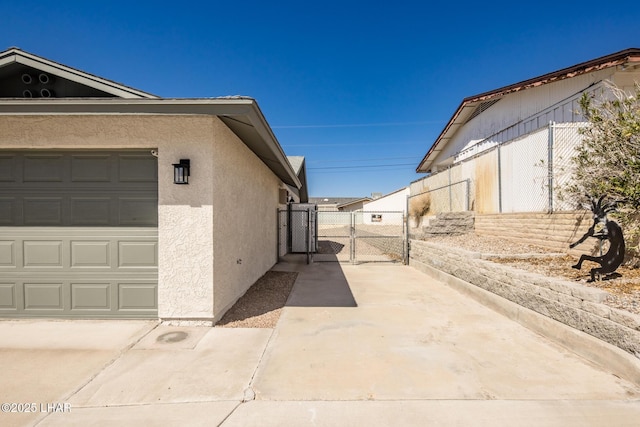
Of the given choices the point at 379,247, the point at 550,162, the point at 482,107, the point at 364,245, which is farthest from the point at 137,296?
the point at 482,107

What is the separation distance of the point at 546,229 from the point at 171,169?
7935mm

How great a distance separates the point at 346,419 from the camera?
2344mm

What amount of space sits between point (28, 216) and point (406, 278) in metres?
7.91

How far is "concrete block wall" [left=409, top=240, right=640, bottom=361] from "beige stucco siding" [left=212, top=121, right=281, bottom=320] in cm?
486

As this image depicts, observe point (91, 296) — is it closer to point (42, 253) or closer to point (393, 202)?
point (42, 253)

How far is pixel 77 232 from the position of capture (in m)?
4.38

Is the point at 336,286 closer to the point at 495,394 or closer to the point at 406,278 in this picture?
the point at 406,278

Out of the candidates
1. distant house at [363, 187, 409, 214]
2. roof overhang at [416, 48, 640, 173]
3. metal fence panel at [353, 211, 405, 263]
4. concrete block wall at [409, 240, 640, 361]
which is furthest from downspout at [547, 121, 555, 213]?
distant house at [363, 187, 409, 214]

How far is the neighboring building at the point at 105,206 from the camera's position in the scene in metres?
4.24

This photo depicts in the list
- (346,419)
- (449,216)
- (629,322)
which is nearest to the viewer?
(346,419)

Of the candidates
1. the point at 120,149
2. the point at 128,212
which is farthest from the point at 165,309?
the point at 120,149

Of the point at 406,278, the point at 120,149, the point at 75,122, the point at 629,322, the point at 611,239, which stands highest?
the point at 75,122

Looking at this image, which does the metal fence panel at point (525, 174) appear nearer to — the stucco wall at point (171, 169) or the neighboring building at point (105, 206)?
the neighboring building at point (105, 206)

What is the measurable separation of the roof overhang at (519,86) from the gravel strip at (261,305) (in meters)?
11.3
